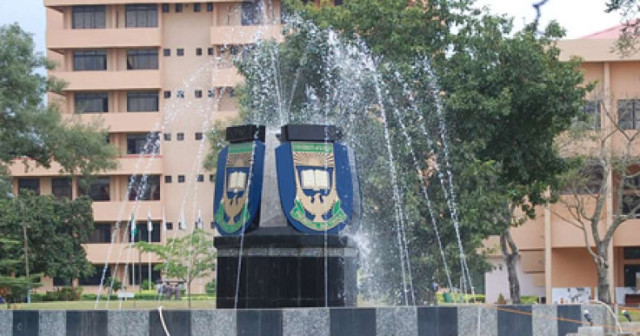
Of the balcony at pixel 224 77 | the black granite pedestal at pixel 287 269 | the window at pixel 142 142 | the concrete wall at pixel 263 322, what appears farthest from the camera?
the window at pixel 142 142

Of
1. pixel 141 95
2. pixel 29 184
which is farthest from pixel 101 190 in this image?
pixel 141 95

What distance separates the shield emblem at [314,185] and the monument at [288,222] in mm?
15

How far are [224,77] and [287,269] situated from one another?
4092cm

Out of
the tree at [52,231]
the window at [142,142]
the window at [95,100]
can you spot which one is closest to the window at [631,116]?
the tree at [52,231]

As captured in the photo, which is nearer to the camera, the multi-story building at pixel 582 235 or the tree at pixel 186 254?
Answer: the tree at pixel 186 254

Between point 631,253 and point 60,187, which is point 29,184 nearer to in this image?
point 60,187

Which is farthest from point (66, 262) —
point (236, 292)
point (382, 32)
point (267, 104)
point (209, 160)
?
point (236, 292)

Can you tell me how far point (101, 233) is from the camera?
2464 inches

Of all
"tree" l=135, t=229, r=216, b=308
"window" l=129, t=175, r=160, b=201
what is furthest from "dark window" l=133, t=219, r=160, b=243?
"tree" l=135, t=229, r=216, b=308

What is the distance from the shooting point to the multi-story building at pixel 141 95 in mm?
61438

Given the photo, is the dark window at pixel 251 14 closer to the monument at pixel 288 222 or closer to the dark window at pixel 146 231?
the dark window at pixel 146 231

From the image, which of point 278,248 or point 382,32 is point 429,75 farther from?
point 278,248

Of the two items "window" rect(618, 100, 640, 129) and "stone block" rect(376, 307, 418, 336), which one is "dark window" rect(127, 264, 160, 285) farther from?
"stone block" rect(376, 307, 418, 336)

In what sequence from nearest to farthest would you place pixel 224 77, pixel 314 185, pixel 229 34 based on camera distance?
pixel 314 185 < pixel 224 77 < pixel 229 34
